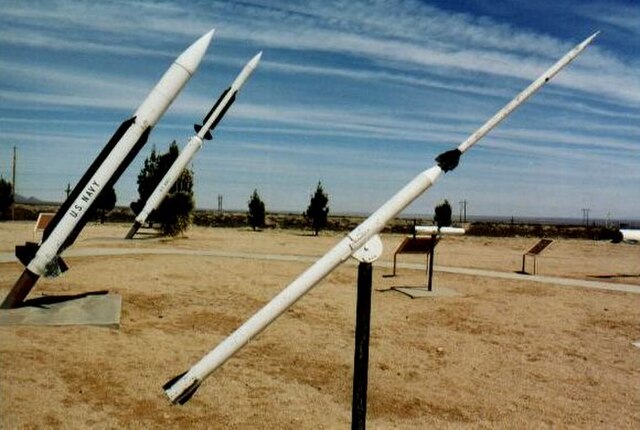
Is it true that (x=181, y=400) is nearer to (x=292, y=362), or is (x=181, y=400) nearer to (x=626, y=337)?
(x=292, y=362)

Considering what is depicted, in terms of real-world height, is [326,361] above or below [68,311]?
below

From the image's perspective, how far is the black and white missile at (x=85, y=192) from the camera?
30.9 feet

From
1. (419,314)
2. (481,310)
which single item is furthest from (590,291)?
(419,314)

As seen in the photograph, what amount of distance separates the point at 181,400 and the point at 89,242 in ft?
68.7

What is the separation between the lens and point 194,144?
14.2 meters

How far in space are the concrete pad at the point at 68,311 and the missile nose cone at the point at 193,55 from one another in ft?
15.8

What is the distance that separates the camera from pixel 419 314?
414 inches

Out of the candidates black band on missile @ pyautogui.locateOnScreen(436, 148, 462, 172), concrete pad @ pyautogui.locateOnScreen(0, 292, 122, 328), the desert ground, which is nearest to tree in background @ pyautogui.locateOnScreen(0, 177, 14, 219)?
the desert ground

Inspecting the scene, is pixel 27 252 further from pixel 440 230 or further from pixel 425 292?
pixel 440 230

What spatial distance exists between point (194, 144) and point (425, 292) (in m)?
7.31

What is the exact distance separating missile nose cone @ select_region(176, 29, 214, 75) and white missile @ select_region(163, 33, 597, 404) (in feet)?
24.5

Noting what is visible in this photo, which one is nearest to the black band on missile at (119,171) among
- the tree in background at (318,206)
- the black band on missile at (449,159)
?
the black band on missile at (449,159)

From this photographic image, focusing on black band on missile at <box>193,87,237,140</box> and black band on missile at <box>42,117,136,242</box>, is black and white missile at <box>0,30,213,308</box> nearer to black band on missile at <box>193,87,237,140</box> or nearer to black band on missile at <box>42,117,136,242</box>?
black band on missile at <box>42,117,136,242</box>

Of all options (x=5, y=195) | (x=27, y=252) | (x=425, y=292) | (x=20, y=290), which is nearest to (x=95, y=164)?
(x=27, y=252)
